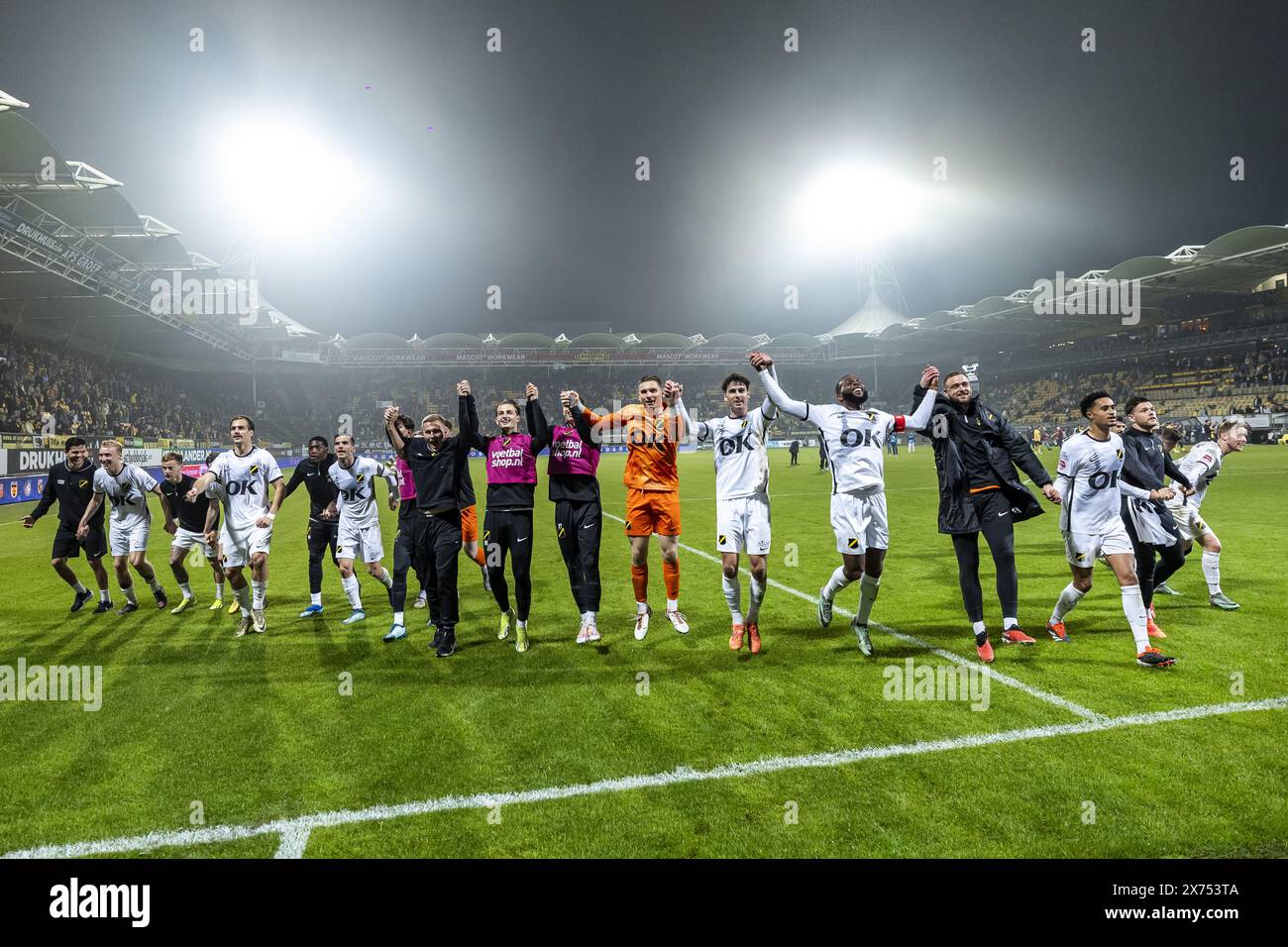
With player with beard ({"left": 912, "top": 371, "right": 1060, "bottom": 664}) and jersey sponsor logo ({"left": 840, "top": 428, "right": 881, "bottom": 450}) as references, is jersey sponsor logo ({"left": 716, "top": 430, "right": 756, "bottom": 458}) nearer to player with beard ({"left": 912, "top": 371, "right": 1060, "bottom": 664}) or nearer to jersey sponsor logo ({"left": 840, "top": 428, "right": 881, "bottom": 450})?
jersey sponsor logo ({"left": 840, "top": 428, "right": 881, "bottom": 450})

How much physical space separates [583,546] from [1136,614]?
4618 millimetres

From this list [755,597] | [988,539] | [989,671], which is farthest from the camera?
[755,597]

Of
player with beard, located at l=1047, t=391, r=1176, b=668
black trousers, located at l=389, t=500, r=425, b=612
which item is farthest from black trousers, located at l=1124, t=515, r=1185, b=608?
black trousers, located at l=389, t=500, r=425, b=612

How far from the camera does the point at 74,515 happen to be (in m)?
8.84

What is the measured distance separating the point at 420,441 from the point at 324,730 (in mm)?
3072

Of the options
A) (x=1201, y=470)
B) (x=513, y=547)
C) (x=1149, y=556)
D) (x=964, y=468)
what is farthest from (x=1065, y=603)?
(x=513, y=547)

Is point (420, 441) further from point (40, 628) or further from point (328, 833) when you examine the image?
point (40, 628)

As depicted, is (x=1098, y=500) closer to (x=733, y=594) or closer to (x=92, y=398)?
(x=733, y=594)

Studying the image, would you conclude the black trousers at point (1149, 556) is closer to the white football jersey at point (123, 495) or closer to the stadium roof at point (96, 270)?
the white football jersey at point (123, 495)

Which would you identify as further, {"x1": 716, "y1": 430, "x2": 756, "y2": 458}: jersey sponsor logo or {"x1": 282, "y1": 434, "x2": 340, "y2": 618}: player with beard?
{"x1": 282, "y1": 434, "x2": 340, "y2": 618}: player with beard

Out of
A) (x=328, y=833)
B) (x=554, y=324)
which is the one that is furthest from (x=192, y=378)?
(x=328, y=833)

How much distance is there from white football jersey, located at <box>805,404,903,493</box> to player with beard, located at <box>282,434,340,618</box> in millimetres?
5717

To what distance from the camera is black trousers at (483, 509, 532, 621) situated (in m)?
6.25

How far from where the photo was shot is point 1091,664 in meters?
5.27
